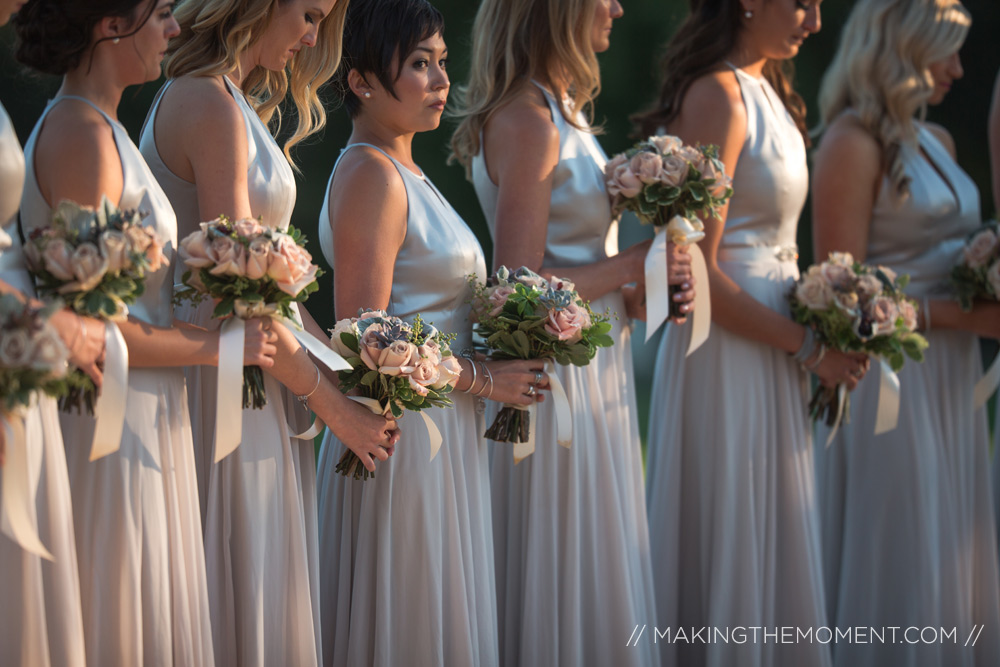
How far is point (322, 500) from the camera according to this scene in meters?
3.71

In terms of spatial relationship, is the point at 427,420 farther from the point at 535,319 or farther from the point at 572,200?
the point at 572,200

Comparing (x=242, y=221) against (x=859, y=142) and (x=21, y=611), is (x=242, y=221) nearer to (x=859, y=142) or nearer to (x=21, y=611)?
(x=21, y=611)

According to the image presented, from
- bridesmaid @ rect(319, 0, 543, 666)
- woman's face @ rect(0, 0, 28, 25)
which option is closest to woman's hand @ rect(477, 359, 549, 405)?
bridesmaid @ rect(319, 0, 543, 666)

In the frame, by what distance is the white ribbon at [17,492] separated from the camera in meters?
2.37

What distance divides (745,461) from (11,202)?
3034 mm

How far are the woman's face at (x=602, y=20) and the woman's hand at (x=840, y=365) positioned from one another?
1.64m

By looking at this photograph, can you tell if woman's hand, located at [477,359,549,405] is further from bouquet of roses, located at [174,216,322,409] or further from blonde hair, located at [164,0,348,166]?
blonde hair, located at [164,0,348,166]

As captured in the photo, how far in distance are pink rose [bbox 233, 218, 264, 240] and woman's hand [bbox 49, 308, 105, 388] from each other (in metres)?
0.44

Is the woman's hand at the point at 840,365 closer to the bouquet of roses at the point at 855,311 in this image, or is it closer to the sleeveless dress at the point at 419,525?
the bouquet of roses at the point at 855,311

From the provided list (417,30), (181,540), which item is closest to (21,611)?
(181,540)

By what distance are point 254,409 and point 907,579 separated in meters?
3.30

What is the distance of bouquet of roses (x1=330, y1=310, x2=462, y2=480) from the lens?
3.17 m

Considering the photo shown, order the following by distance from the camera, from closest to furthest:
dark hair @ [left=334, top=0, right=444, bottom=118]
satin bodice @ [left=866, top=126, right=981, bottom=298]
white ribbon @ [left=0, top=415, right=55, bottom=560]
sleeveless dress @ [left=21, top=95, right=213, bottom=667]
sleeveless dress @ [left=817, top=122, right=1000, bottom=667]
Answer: white ribbon @ [left=0, top=415, right=55, bottom=560] → sleeveless dress @ [left=21, top=95, right=213, bottom=667] → dark hair @ [left=334, top=0, right=444, bottom=118] → sleeveless dress @ [left=817, top=122, right=1000, bottom=667] → satin bodice @ [left=866, top=126, right=981, bottom=298]

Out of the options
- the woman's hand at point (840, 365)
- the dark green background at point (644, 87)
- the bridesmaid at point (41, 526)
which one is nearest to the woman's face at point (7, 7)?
the bridesmaid at point (41, 526)
